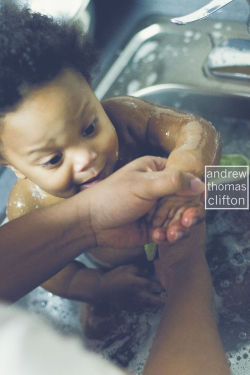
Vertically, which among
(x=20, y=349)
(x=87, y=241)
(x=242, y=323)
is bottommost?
(x=242, y=323)

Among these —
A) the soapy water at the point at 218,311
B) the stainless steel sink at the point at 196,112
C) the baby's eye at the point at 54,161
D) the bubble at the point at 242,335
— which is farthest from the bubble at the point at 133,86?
the bubble at the point at 242,335

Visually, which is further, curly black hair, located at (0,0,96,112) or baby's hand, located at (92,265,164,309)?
baby's hand, located at (92,265,164,309)

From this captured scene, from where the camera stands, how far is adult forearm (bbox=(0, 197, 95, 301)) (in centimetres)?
62

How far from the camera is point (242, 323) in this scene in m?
0.79

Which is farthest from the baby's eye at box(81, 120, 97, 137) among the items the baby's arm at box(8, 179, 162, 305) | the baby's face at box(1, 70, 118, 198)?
the baby's arm at box(8, 179, 162, 305)

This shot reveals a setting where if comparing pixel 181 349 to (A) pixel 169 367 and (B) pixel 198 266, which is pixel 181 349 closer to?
(A) pixel 169 367

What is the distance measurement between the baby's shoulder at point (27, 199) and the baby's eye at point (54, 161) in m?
0.15

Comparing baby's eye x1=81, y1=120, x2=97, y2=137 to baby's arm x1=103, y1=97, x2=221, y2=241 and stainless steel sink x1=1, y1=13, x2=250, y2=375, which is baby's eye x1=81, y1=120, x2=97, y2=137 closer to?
baby's arm x1=103, y1=97, x2=221, y2=241

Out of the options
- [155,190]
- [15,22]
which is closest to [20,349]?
[155,190]

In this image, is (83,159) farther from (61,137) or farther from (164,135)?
(164,135)

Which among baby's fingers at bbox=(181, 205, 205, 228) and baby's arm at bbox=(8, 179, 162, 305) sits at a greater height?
baby's fingers at bbox=(181, 205, 205, 228)

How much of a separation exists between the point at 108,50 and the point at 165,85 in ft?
0.66

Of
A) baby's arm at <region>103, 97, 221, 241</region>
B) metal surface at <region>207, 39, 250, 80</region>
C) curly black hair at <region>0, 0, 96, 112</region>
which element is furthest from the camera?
metal surface at <region>207, 39, 250, 80</region>

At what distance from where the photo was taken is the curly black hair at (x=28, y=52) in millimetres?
594
